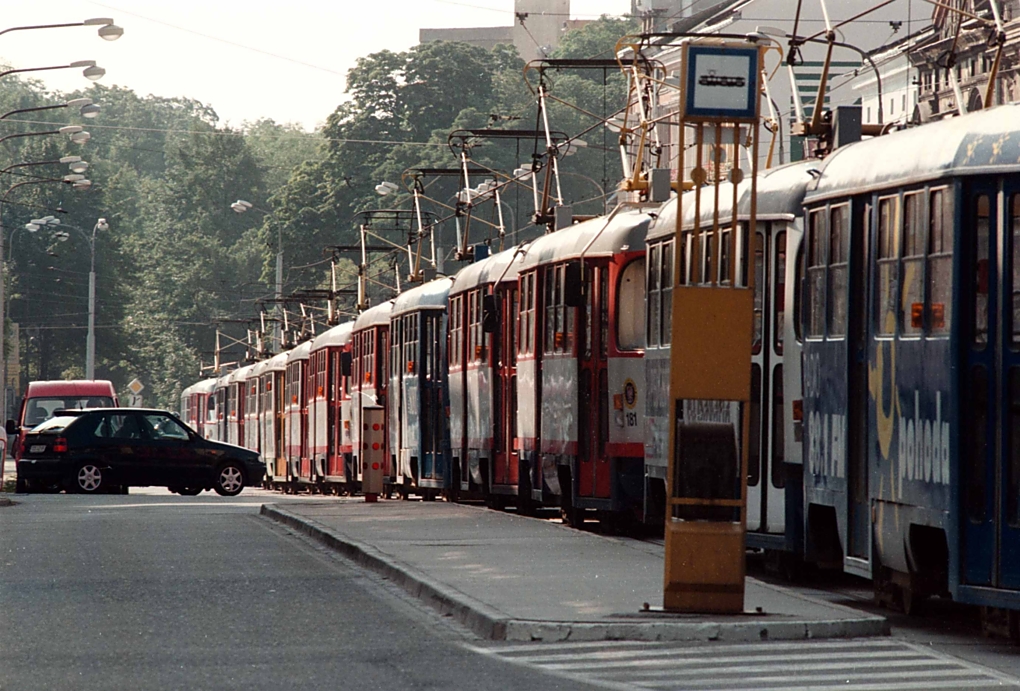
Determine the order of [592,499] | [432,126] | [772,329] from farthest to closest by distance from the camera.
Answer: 1. [432,126]
2. [592,499]
3. [772,329]

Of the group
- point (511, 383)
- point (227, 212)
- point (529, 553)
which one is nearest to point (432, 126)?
point (227, 212)

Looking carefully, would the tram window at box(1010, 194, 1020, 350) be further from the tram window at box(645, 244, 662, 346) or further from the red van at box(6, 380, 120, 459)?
the red van at box(6, 380, 120, 459)

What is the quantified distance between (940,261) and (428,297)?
62.7ft

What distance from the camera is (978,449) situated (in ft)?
36.9

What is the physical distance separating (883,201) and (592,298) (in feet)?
26.0

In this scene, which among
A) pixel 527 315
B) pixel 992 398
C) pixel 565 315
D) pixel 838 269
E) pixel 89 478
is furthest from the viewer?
pixel 89 478

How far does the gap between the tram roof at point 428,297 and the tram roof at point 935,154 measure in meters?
16.3

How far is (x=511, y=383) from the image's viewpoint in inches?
942

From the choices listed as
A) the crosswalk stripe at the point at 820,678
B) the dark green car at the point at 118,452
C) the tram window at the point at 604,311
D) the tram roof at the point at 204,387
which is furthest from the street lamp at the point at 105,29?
the tram roof at the point at 204,387

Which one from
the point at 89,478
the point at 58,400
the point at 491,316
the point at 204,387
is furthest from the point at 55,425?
the point at 204,387

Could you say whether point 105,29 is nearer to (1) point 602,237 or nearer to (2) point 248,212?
(1) point 602,237

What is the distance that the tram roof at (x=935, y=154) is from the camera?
1138 centimetres

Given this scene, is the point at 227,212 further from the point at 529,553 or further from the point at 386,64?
the point at 529,553

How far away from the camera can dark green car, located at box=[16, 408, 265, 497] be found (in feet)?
113
